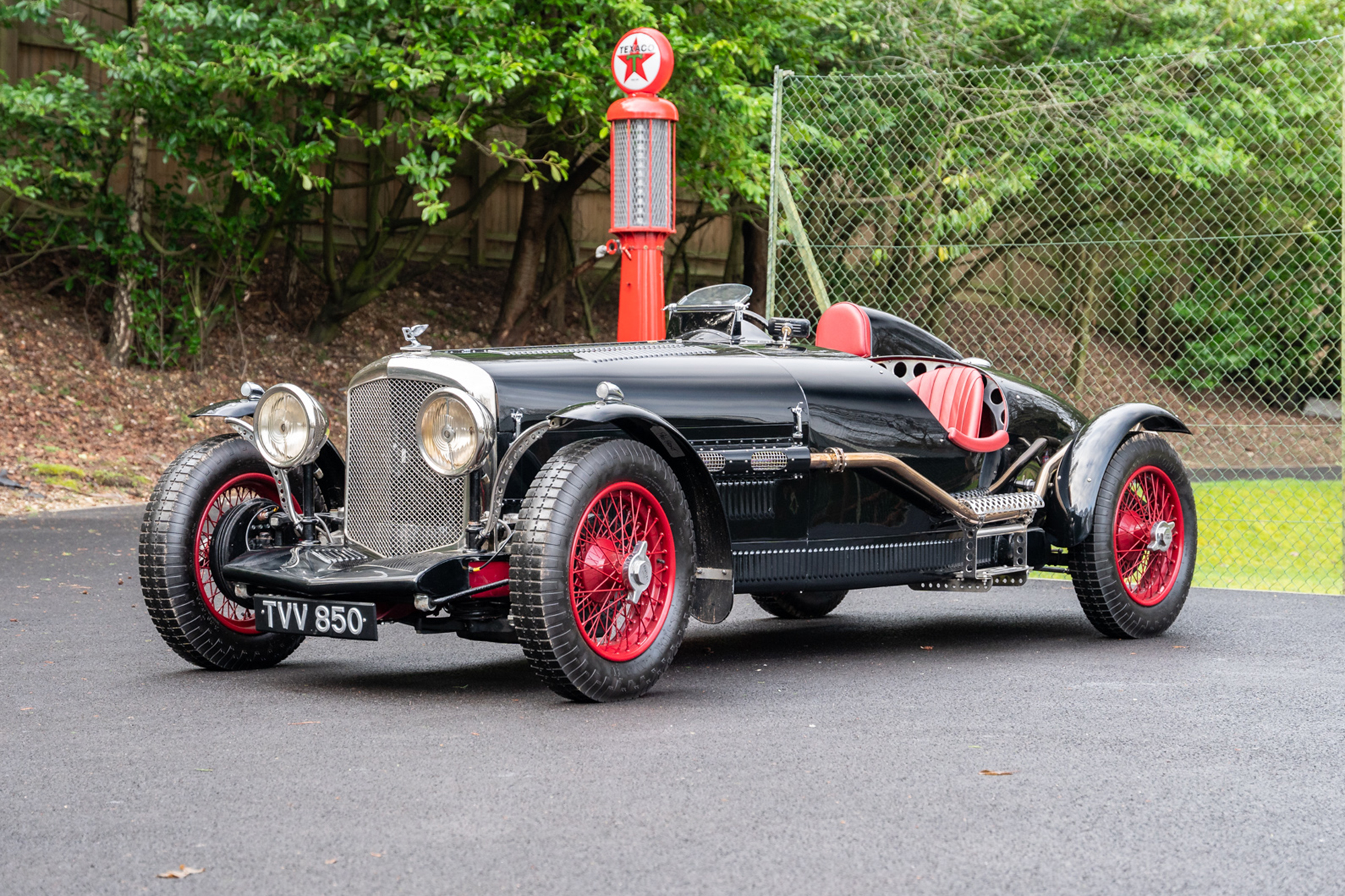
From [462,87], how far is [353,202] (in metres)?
5.74

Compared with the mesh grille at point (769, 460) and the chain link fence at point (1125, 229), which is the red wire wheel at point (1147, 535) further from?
the mesh grille at point (769, 460)

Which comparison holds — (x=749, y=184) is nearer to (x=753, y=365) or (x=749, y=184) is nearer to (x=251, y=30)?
(x=251, y=30)

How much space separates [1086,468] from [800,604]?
158 centimetres

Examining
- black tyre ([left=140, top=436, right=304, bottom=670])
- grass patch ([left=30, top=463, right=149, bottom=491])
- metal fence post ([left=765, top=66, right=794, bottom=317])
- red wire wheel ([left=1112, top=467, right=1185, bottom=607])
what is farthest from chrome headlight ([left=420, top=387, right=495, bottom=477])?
grass patch ([left=30, top=463, right=149, bottom=491])

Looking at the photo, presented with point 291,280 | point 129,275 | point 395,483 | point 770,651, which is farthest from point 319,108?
point 395,483

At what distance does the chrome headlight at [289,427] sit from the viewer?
5340 mm

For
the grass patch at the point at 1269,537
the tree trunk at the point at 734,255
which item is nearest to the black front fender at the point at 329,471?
the grass patch at the point at 1269,537

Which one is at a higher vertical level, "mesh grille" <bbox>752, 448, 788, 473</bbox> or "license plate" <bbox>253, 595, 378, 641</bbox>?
"mesh grille" <bbox>752, 448, 788, 473</bbox>

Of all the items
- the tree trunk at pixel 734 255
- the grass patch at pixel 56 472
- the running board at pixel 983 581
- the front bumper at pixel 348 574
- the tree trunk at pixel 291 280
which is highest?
the tree trunk at pixel 734 255

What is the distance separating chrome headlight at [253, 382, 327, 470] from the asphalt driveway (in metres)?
0.82

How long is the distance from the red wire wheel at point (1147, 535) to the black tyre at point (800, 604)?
136 centimetres

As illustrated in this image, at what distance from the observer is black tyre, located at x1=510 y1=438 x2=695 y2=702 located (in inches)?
181

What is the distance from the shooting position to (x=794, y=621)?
23.7 ft

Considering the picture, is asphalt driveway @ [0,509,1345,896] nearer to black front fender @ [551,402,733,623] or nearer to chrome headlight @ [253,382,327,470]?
black front fender @ [551,402,733,623]
